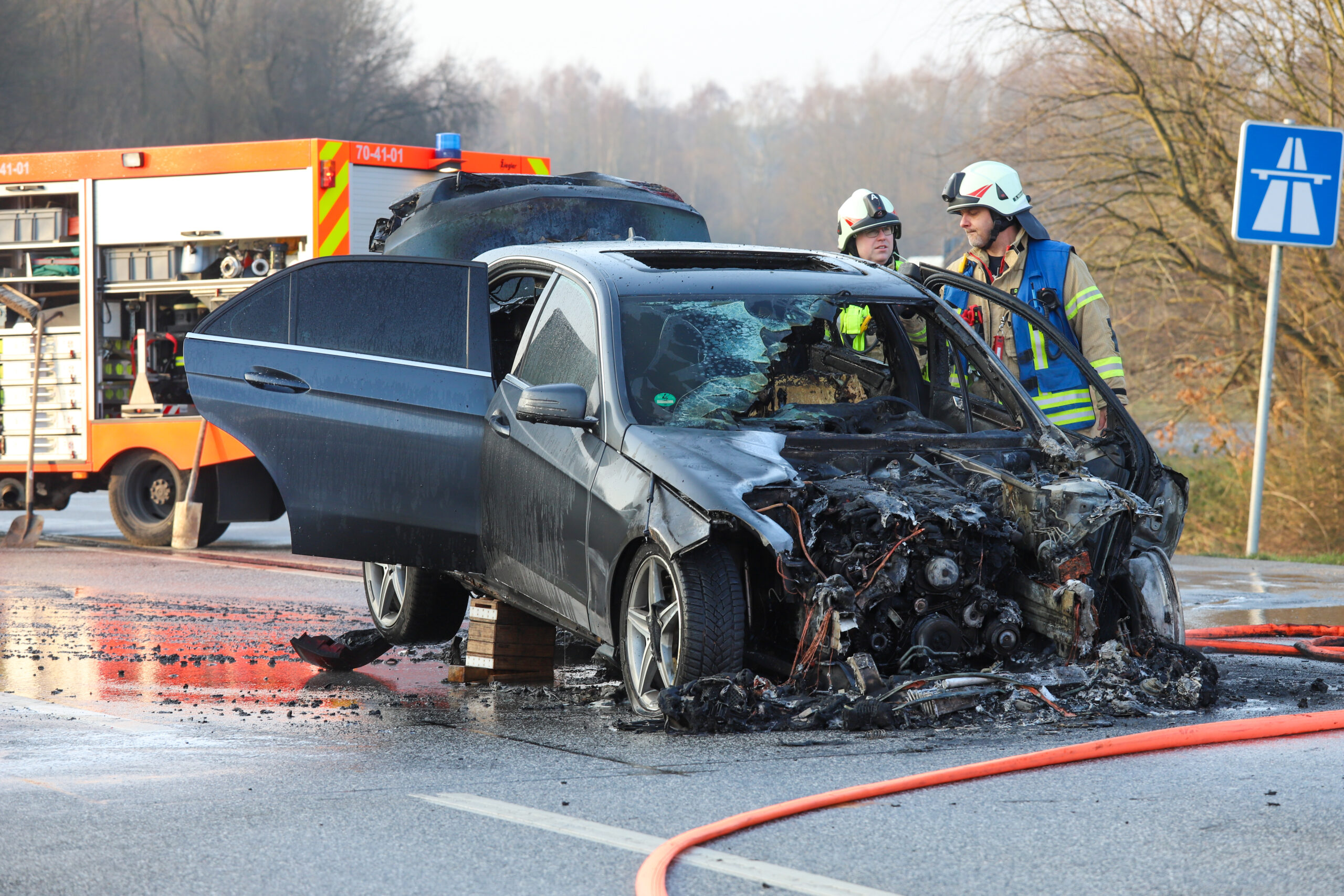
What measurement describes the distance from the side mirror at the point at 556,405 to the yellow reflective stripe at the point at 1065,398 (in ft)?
7.94

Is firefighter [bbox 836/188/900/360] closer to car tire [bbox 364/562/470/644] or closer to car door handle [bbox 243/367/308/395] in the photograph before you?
car tire [bbox 364/562/470/644]

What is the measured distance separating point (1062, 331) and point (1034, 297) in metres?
0.23

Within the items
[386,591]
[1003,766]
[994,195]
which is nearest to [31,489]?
[386,591]

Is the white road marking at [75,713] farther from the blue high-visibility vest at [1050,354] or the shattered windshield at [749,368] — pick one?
the blue high-visibility vest at [1050,354]

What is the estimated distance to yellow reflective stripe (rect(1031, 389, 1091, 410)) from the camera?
7.36 metres

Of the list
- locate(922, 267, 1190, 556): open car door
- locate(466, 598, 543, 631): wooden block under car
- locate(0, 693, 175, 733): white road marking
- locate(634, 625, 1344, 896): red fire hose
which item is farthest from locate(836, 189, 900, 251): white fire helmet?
locate(0, 693, 175, 733): white road marking

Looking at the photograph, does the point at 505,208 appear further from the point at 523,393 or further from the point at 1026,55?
the point at 1026,55

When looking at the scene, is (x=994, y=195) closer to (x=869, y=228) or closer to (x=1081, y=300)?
(x=1081, y=300)

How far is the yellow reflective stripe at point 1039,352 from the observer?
7.42 m

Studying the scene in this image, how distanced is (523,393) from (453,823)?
2139mm

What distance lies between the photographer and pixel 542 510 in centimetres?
626

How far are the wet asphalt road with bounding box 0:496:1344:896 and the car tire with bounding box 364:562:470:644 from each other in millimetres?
442

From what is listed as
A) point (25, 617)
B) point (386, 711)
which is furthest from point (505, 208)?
point (386, 711)

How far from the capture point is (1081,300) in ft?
25.0
